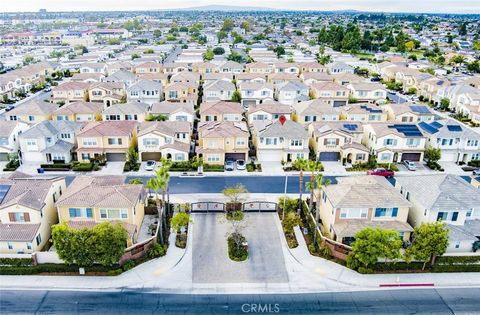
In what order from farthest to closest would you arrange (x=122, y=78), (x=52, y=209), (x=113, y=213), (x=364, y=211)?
(x=122, y=78)
(x=52, y=209)
(x=364, y=211)
(x=113, y=213)

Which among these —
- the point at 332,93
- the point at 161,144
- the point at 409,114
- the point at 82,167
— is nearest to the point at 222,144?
the point at 161,144

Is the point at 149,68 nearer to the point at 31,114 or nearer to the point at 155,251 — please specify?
the point at 31,114

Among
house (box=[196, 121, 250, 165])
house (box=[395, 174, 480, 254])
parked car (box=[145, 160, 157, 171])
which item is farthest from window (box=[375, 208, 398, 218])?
parked car (box=[145, 160, 157, 171])

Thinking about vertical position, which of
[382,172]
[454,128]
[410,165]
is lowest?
[382,172]

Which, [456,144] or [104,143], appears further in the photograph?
[456,144]

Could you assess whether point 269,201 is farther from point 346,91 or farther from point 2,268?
point 346,91
